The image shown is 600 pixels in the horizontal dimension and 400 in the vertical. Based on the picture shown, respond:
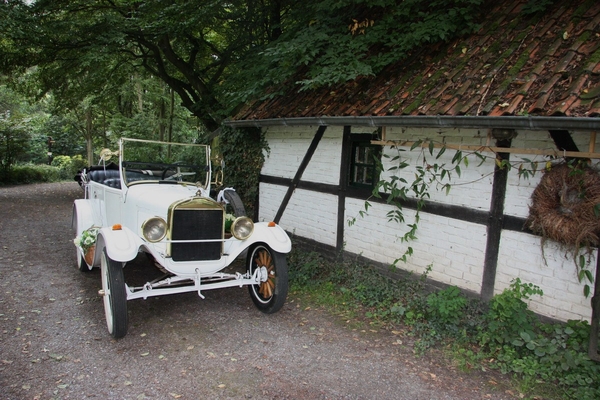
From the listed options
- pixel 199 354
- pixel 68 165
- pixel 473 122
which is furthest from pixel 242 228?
pixel 68 165

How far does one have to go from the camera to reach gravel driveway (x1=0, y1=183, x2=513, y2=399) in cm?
337

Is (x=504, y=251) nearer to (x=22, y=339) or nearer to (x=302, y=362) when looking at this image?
(x=302, y=362)

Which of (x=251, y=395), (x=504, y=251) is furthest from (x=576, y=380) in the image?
(x=251, y=395)

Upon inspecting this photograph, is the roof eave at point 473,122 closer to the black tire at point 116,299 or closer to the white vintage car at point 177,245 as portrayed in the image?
the white vintage car at point 177,245

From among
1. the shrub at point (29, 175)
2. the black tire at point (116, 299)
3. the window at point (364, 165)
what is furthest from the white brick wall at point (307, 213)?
the shrub at point (29, 175)

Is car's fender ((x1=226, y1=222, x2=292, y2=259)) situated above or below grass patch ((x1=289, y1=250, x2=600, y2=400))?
above

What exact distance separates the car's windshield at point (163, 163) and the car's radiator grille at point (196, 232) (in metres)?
1.13

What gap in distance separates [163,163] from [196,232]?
1.65 meters

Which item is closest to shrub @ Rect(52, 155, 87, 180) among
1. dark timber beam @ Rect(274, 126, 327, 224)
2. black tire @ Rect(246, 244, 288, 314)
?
dark timber beam @ Rect(274, 126, 327, 224)

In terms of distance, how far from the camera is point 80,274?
6086 mm

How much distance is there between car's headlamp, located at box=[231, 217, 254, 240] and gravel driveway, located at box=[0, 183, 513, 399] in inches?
37.9

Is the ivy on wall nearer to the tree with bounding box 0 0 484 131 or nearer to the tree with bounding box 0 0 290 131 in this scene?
the tree with bounding box 0 0 484 131

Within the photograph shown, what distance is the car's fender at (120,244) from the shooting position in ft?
13.0

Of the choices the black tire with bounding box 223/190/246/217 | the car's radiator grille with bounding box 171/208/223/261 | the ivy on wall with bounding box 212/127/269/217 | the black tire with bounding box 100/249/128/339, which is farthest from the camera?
the ivy on wall with bounding box 212/127/269/217
